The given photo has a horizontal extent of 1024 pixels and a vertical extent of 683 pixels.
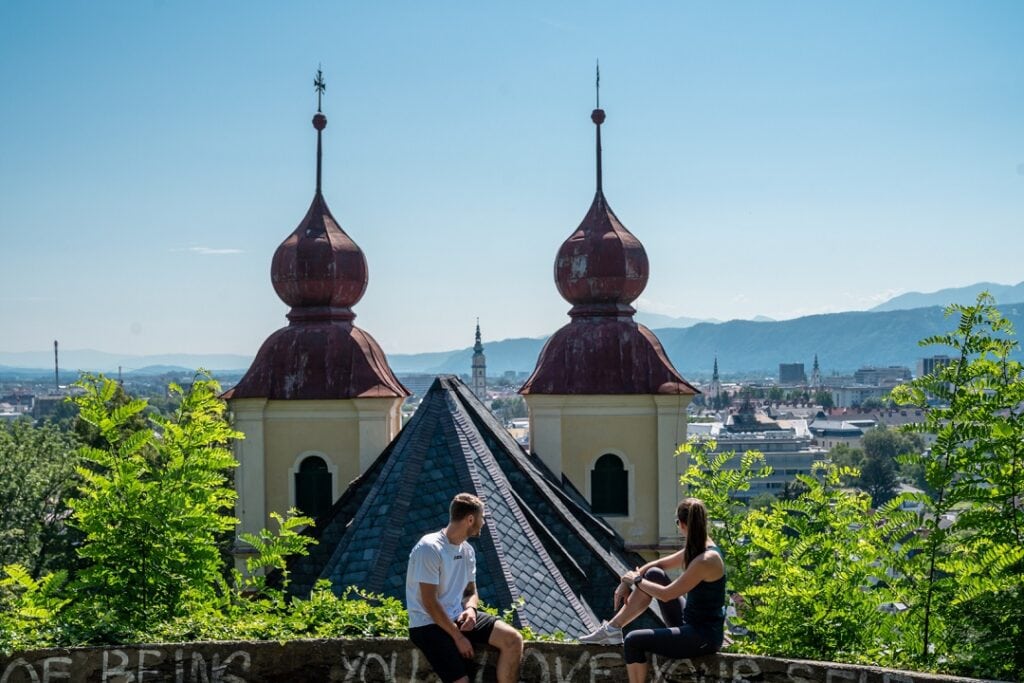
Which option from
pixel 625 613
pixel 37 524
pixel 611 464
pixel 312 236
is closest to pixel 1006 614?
pixel 625 613

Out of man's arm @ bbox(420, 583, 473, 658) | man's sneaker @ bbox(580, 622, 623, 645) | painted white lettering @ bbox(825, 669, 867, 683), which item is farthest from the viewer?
man's sneaker @ bbox(580, 622, 623, 645)

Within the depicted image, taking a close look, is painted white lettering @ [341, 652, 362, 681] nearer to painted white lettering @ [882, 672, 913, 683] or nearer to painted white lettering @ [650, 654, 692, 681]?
painted white lettering @ [650, 654, 692, 681]

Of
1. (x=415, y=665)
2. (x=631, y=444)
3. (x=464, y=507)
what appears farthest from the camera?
(x=631, y=444)

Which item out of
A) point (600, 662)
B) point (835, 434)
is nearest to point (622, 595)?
point (600, 662)

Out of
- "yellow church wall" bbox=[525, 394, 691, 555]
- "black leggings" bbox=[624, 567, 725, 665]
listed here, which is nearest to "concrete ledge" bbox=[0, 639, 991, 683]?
"black leggings" bbox=[624, 567, 725, 665]

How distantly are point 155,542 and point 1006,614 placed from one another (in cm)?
664

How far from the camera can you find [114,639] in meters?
8.73

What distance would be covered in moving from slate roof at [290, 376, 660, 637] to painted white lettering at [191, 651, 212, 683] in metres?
4.38

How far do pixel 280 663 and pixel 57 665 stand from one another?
4.85 ft

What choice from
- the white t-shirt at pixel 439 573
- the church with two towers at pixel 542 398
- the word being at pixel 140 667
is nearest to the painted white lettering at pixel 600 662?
the white t-shirt at pixel 439 573

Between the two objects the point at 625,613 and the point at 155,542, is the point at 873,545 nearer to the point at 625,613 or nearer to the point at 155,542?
the point at 625,613

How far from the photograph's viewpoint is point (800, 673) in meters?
7.90

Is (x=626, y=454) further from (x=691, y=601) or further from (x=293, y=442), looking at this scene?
(x=691, y=601)

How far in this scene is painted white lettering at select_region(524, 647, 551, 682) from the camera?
8.26 meters
